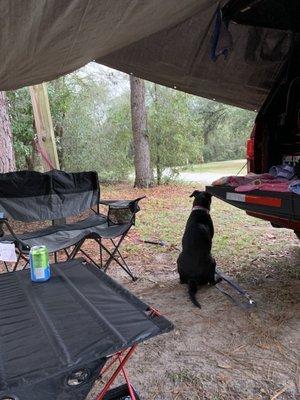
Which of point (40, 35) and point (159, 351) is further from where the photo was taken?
point (159, 351)

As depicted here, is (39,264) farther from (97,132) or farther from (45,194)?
(97,132)

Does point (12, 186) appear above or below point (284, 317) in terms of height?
above

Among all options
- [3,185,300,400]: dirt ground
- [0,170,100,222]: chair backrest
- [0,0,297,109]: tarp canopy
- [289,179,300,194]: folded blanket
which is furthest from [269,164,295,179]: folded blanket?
[0,170,100,222]: chair backrest

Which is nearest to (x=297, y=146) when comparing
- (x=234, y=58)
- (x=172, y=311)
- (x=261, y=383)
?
(x=234, y=58)

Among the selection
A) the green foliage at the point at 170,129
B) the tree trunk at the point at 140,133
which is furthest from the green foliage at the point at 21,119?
the green foliage at the point at 170,129

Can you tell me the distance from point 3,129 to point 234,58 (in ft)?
9.90

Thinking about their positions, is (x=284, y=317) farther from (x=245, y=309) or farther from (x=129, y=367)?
(x=129, y=367)

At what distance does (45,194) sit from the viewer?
3.76 metres

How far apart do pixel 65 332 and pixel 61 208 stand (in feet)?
8.60

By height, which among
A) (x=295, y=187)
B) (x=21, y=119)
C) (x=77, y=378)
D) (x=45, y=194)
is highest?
(x=21, y=119)

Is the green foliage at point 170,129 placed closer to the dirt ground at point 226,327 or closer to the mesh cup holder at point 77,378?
the dirt ground at point 226,327

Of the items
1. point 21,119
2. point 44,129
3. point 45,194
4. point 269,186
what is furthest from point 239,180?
point 21,119

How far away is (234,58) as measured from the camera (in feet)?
11.7

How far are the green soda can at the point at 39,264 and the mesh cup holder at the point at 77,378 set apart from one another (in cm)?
80
